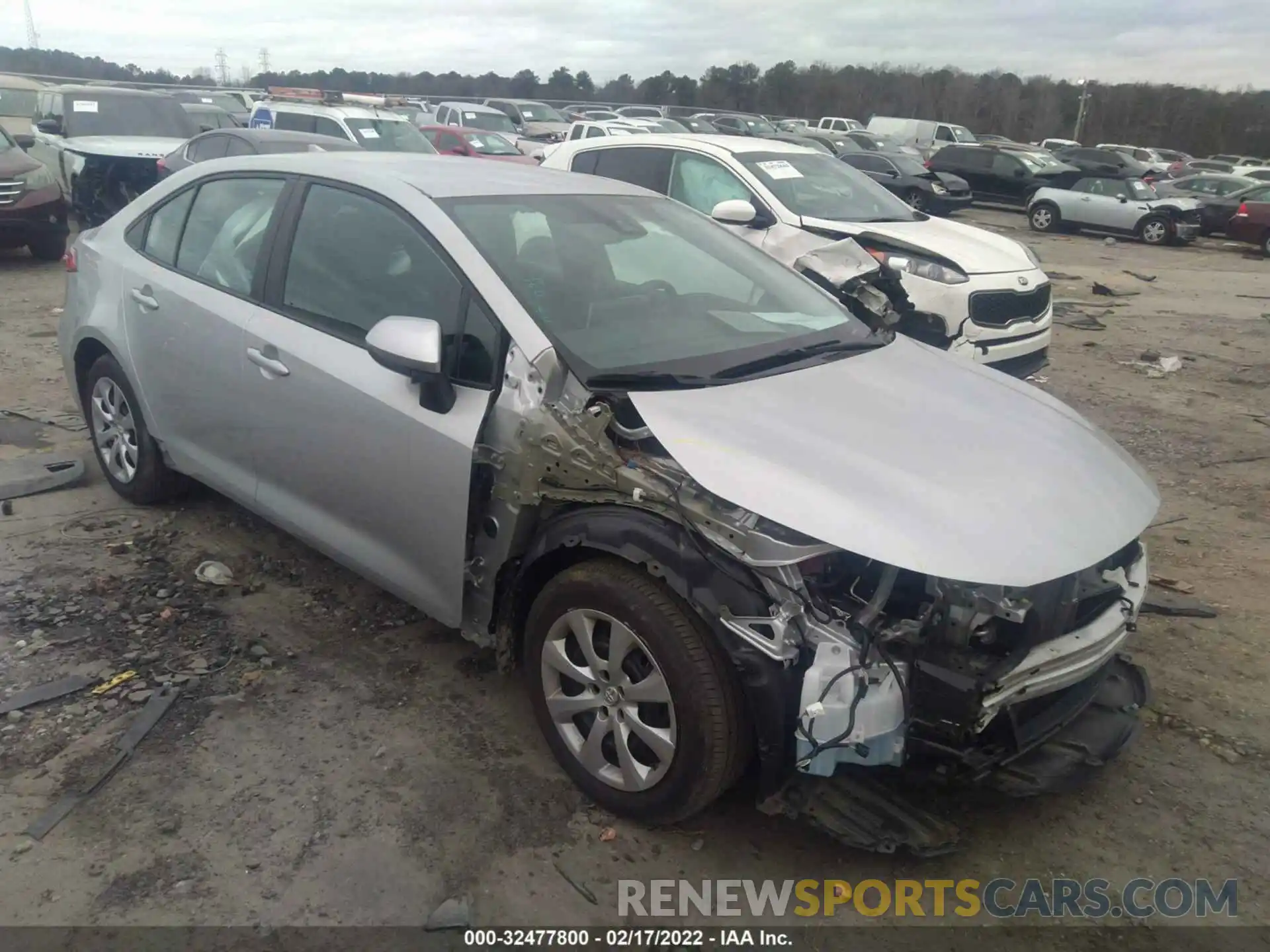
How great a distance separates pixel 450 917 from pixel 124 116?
48.4 feet

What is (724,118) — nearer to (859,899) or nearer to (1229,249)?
(1229,249)

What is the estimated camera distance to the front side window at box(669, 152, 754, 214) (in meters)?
7.87

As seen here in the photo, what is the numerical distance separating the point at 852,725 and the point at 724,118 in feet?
107

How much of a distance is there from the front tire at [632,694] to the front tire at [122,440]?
247 cm

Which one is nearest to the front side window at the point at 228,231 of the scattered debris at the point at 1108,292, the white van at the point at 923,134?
the scattered debris at the point at 1108,292

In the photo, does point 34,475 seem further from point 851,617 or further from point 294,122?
point 294,122

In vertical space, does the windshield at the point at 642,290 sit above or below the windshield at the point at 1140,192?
above

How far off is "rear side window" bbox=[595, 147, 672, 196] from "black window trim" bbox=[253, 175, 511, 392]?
15.4 ft

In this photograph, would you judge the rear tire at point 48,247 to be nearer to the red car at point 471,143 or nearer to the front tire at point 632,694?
the red car at point 471,143

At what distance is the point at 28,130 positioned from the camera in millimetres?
15852

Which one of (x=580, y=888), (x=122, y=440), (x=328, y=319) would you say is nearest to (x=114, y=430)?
(x=122, y=440)

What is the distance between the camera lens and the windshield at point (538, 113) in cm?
2897

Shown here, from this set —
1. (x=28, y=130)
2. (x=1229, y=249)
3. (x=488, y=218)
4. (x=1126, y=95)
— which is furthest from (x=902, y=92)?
(x=488, y=218)

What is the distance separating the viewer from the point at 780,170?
26.7 feet
